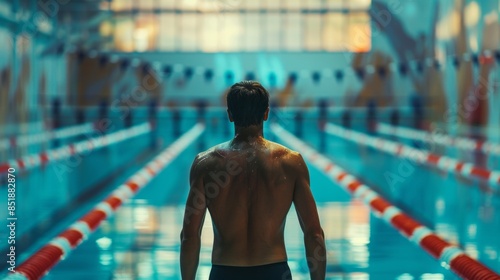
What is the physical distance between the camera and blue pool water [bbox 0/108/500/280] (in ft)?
17.9

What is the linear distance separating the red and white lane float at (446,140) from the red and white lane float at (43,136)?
6.86 m

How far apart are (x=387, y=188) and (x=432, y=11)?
1664 cm

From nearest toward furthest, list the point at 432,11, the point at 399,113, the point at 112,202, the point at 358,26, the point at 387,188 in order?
1. the point at 112,202
2. the point at 387,188
3. the point at 432,11
4. the point at 399,113
5. the point at 358,26

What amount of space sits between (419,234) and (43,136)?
14.0m

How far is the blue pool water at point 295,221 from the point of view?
17.9 ft

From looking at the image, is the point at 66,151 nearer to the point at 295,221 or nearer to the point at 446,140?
the point at 446,140

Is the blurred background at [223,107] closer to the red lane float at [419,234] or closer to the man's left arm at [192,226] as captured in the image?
the red lane float at [419,234]

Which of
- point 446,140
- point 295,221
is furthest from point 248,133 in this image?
point 446,140

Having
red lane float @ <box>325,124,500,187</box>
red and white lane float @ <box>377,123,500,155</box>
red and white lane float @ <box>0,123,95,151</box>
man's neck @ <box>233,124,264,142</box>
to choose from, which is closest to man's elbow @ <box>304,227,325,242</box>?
man's neck @ <box>233,124,264,142</box>

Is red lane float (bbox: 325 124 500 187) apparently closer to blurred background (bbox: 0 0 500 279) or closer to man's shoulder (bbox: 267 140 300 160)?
blurred background (bbox: 0 0 500 279)

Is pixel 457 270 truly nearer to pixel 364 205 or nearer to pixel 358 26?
pixel 364 205

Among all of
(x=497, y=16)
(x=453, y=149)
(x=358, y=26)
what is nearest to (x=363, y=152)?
(x=453, y=149)

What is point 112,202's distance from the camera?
836cm

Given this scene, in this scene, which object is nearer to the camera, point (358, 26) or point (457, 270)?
point (457, 270)
